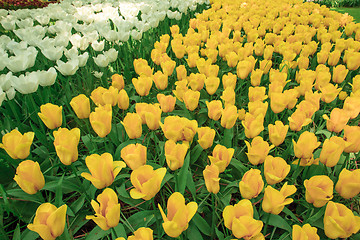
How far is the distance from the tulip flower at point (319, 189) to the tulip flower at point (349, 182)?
8 cm

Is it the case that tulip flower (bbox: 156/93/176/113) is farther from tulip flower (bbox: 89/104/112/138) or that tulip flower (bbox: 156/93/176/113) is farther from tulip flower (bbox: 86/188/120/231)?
tulip flower (bbox: 86/188/120/231)

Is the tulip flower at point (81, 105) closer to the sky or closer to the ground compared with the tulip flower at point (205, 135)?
closer to the sky

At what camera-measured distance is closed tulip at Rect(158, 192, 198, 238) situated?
92 centimetres

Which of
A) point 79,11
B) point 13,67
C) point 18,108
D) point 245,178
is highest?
point 79,11

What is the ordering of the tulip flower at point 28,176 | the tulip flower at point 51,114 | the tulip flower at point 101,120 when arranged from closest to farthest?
the tulip flower at point 28,176 → the tulip flower at point 101,120 → the tulip flower at point 51,114

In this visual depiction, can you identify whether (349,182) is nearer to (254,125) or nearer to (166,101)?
(254,125)

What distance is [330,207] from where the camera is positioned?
39.5 inches

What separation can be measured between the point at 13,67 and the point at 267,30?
159 inches

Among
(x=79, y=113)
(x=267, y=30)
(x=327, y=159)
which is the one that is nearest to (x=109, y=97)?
(x=79, y=113)

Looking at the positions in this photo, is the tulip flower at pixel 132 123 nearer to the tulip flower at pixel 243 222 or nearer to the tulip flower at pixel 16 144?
the tulip flower at pixel 16 144

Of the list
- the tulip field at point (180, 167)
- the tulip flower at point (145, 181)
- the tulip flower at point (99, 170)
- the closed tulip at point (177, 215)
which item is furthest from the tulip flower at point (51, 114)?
the closed tulip at point (177, 215)

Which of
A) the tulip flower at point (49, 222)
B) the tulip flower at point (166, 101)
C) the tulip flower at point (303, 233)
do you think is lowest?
the tulip flower at point (303, 233)

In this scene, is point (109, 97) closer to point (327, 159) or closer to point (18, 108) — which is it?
point (18, 108)

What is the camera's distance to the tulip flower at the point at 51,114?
4.88 ft
